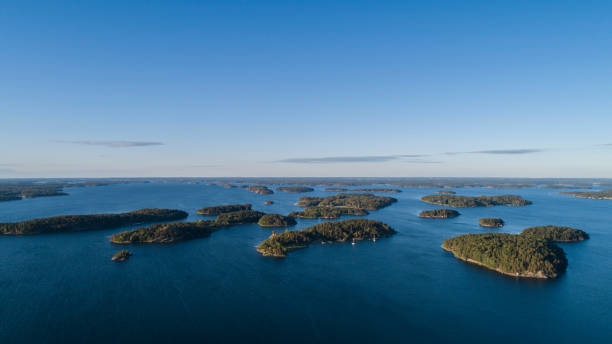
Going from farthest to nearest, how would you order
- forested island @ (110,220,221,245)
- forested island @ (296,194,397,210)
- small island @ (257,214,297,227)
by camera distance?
forested island @ (296,194,397,210) < small island @ (257,214,297,227) < forested island @ (110,220,221,245)

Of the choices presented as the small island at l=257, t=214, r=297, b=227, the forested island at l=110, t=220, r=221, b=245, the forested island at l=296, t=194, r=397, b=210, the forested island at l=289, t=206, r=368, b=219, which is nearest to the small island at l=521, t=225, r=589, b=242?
the forested island at l=289, t=206, r=368, b=219

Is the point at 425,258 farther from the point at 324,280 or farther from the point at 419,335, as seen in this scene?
the point at 419,335

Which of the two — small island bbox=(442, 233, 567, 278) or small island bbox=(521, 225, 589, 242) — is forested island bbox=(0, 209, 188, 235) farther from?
small island bbox=(521, 225, 589, 242)

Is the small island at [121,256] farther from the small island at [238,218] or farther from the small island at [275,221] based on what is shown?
the small island at [275,221]

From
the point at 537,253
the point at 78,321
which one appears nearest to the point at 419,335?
the point at 537,253

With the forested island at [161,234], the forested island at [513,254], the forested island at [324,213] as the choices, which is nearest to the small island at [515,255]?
the forested island at [513,254]
